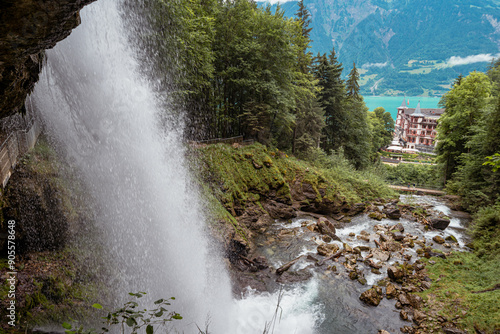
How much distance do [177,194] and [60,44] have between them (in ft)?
21.3

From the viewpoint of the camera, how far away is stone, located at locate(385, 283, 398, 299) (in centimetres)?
898

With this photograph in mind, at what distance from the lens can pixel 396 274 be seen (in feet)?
32.2

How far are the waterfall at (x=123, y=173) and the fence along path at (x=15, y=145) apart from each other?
87 centimetres

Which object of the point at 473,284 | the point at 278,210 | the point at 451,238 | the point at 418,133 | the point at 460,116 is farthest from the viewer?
the point at 418,133

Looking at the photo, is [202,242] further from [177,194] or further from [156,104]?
[156,104]

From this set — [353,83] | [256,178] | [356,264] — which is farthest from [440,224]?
[353,83]

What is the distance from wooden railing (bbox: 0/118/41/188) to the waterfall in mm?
958

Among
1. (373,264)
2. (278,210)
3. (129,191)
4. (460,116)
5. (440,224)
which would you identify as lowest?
(373,264)

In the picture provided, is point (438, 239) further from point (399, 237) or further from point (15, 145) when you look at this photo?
point (15, 145)

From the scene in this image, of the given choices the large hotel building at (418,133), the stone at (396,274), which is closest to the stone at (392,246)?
the stone at (396,274)

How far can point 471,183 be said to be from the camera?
1859 cm

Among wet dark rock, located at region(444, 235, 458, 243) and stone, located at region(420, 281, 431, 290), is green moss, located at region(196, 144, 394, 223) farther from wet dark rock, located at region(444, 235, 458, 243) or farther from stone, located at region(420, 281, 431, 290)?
stone, located at region(420, 281, 431, 290)

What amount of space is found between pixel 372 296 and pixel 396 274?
6.29 feet

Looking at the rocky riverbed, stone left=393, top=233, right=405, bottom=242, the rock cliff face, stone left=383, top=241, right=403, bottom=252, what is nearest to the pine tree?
the rocky riverbed
